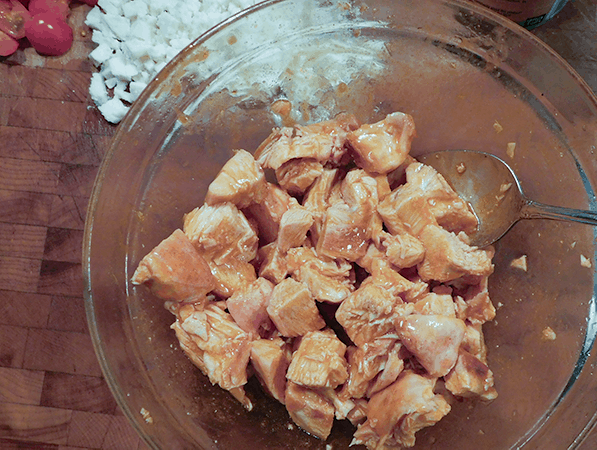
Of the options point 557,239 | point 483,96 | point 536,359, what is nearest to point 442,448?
A: point 536,359

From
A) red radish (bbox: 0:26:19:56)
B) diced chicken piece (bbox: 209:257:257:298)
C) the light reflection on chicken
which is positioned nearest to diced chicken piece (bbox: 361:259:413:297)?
the light reflection on chicken

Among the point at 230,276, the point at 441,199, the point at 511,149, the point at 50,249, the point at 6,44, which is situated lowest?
the point at 50,249

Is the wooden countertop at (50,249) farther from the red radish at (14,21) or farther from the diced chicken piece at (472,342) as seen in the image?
the diced chicken piece at (472,342)

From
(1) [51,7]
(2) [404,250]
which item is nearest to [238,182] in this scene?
(2) [404,250]

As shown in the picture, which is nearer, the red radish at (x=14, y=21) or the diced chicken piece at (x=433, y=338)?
the diced chicken piece at (x=433, y=338)

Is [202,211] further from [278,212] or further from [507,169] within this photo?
[507,169]

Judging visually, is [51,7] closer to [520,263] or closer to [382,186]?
[382,186]

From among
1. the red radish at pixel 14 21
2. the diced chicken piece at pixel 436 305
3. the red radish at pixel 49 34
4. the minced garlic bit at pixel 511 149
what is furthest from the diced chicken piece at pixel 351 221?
the red radish at pixel 14 21
